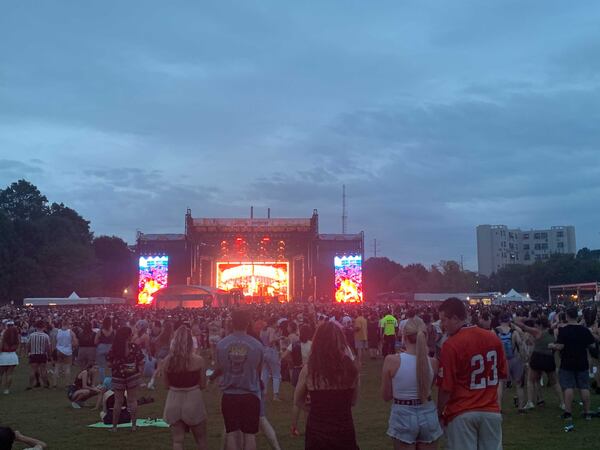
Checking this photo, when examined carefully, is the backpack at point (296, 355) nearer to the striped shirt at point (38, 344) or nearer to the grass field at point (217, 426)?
the grass field at point (217, 426)

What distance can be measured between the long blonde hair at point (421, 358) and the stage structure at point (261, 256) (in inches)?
1628

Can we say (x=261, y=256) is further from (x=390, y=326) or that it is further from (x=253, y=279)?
(x=390, y=326)

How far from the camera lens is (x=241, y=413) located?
5004 mm

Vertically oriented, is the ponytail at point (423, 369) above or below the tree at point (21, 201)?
below

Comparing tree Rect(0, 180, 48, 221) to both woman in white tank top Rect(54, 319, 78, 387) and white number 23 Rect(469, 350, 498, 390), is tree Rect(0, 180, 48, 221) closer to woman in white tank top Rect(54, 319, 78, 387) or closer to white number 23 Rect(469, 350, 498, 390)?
woman in white tank top Rect(54, 319, 78, 387)

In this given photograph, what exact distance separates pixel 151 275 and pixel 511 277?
41.9 m

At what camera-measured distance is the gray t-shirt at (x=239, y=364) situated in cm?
505

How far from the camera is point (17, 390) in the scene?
1305cm

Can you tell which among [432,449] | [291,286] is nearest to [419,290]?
[291,286]

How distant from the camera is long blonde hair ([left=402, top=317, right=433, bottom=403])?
4.16 meters

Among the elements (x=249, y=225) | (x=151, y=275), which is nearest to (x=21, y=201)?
(x=151, y=275)

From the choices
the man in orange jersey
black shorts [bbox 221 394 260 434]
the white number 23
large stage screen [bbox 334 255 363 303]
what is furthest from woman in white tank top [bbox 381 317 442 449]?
large stage screen [bbox 334 255 363 303]

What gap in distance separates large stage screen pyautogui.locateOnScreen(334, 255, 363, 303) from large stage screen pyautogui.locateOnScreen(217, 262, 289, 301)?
25.6 ft

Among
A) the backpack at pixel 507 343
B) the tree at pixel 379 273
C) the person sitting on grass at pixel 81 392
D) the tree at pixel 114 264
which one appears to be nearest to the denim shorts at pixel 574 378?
the backpack at pixel 507 343
